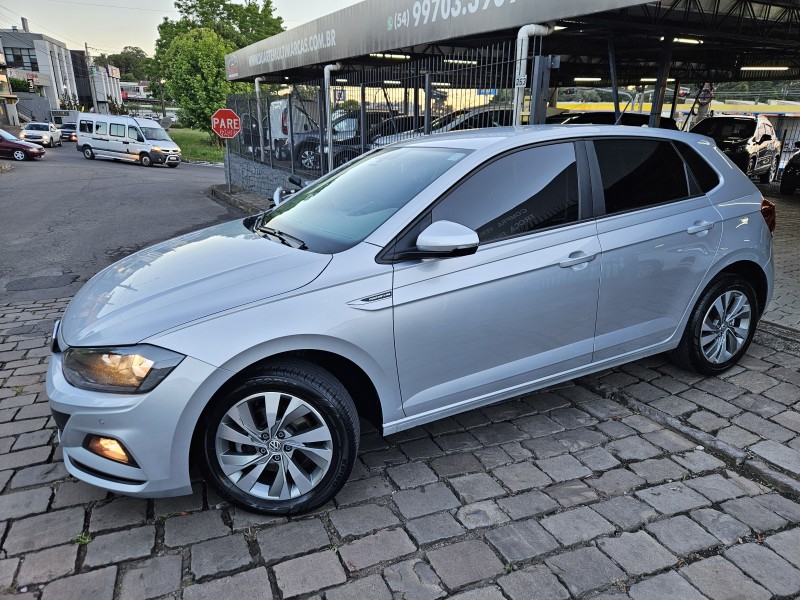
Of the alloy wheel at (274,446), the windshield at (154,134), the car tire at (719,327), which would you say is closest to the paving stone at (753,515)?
the car tire at (719,327)

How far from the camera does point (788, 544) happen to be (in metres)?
2.55

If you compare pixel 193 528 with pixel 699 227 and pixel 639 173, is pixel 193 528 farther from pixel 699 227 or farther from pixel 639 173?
pixel 699 227

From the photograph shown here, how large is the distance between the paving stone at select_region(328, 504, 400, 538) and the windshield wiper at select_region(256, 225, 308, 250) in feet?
4.40

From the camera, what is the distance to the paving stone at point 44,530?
2514mm

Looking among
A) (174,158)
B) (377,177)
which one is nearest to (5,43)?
(174,158)

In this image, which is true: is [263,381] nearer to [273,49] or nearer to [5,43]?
[273,49]

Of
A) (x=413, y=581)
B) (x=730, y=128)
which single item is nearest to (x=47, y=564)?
(x=413, y=581)

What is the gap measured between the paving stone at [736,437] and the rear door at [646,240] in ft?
2.19

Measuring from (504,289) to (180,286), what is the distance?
63.6 inches

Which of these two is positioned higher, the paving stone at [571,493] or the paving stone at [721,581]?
the paving stone at [721,581]

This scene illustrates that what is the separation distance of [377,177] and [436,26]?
5.97m

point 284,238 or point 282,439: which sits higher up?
point 284,238

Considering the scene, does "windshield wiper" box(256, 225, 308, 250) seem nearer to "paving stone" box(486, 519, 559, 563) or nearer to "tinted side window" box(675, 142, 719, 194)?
"paving stone" box(486, 519, 559, 563)

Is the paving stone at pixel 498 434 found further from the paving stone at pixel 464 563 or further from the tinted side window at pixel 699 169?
the tinted side window at pixel 699 169
